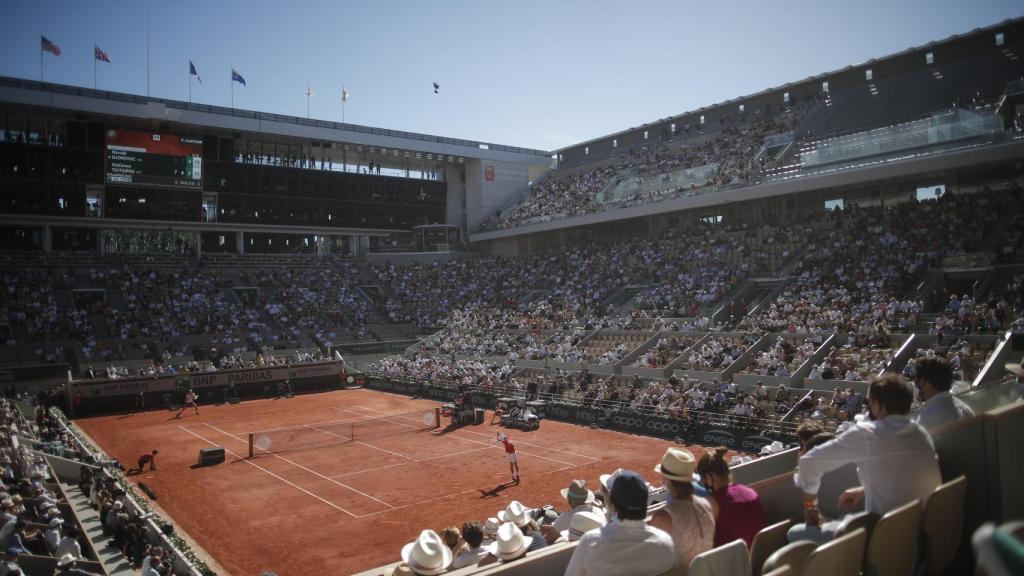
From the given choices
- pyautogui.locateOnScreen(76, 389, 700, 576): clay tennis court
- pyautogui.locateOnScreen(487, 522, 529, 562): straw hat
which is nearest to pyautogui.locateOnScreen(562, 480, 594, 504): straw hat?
pyautogui.locateOnScreen(487, 522, 529, 562): straw hat

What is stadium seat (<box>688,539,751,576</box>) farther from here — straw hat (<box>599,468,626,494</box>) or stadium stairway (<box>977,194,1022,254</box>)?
stadium stairway (<box>977,194,1022,254</box>)

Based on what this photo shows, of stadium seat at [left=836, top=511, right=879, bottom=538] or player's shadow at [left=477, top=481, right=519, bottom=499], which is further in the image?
player's shadow at [left=477, top=481, right=519, bottom=499]

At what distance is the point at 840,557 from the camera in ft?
13.1

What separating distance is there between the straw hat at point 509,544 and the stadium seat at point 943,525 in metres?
3.49

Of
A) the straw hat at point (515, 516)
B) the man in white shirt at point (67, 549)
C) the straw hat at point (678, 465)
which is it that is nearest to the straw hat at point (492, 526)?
the straw hat at point (515, 516)

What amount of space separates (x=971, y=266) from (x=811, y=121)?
61.3 feet

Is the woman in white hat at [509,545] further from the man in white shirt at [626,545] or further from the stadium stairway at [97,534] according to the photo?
the stadium stairway at [97,534]

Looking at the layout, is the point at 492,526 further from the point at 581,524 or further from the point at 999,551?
the point at 999,551

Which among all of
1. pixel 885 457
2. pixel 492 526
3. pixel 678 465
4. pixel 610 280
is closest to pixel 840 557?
pixel 885 457

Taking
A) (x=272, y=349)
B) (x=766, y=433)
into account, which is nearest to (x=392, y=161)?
(x=272, y=349)

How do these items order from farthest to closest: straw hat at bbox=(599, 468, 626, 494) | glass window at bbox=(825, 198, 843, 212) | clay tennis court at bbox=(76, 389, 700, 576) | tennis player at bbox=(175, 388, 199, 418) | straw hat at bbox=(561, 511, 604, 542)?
glass window at bbox=(825, 198, 843, 212), tennis player at bbox=(175, 388, 199, 418), clay tennis court at bbox=(76, 389, 700, 576), straw hat at bbox=(561, 511, 604, 542), straw hat at bbox=(599, 468, 626, 494)

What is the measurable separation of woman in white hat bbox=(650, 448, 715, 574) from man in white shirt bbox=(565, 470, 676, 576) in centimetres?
47

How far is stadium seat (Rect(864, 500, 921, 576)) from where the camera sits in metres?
4.16

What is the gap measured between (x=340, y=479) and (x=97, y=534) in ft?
24.7
